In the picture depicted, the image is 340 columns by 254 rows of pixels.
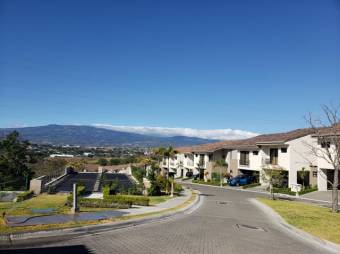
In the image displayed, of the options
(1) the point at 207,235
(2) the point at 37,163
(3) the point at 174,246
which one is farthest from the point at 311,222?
(2) the point at 37,163

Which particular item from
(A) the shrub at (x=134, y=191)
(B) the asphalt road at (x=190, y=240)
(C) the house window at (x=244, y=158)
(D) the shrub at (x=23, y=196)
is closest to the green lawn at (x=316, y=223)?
(B) the asphalt road at (x=190, y=240)

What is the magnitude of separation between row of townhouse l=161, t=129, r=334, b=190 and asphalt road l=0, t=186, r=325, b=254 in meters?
26.0

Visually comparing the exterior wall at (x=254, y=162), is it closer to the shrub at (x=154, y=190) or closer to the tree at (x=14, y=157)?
the shrub at (x=154, y=190)

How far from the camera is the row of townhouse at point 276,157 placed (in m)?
43.1

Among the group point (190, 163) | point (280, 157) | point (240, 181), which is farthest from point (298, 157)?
point (190, 163)

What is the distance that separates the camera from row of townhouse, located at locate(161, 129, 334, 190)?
43094 mm

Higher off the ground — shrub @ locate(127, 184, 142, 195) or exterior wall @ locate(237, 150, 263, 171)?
exterior wall @ locate(237, 150, 263, 171)

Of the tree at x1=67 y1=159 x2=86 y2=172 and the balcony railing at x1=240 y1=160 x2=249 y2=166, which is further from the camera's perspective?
the tree at x1=67 y1=159 x2=86 y2=172

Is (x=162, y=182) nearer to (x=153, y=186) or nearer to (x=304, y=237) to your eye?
(x=153, y=186)

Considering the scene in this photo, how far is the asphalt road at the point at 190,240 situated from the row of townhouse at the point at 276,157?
26.0 m

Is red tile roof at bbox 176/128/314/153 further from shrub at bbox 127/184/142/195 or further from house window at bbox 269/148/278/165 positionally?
shrub at bbox 127/184/142/195

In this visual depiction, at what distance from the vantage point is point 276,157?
47562 mm

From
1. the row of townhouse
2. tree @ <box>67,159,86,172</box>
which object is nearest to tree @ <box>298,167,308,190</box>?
the row of townhouse

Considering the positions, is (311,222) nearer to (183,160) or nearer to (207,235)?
(207,235)
